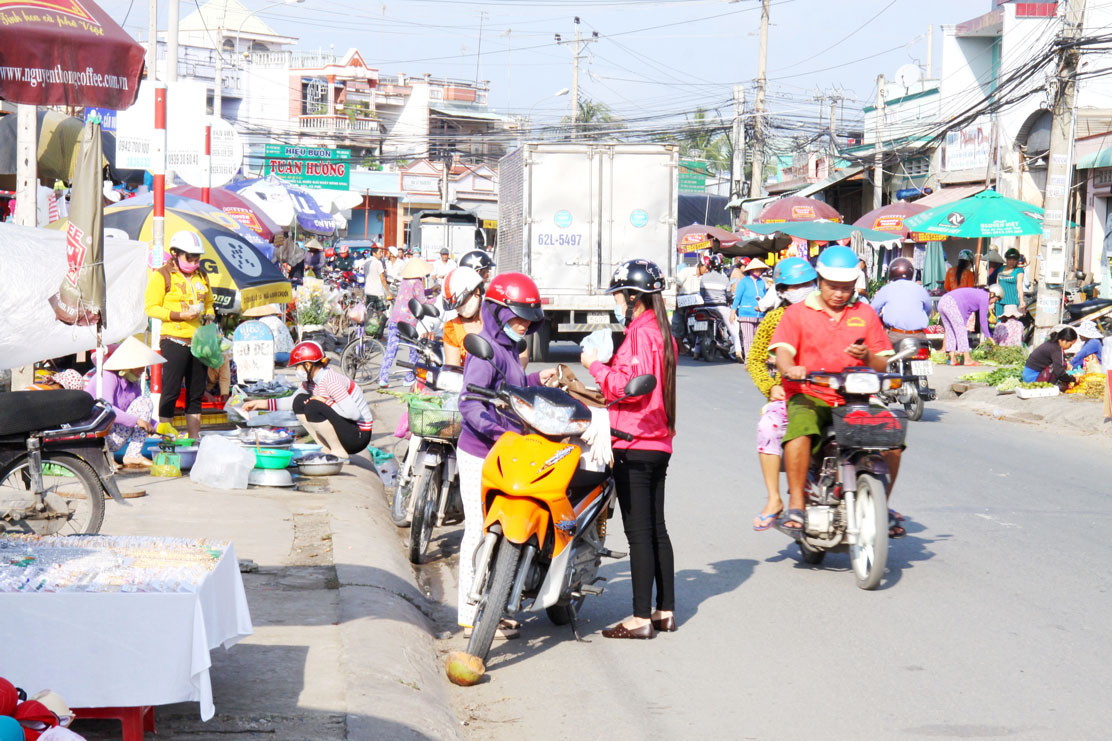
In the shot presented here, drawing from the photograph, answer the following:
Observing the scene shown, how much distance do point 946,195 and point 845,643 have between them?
29.0 metres

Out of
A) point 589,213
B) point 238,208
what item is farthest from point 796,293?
point 238,208

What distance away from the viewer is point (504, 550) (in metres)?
5.51

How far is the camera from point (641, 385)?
18.8 feet

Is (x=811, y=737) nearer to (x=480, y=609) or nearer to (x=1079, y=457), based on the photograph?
(x=480, y=609)

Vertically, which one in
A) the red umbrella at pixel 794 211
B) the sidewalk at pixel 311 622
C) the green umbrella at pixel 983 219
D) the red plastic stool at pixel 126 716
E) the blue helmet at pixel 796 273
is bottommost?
the sidewalk at pixel 311 622

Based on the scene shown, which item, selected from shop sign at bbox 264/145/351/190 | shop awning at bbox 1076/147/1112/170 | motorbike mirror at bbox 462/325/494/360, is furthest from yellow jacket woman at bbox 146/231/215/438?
shop sign at bbox 264/145/351/190

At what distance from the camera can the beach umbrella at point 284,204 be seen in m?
22.9

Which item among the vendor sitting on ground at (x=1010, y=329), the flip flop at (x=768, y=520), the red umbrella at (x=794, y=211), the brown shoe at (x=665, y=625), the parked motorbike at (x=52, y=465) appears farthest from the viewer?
the red umbrella at (x=794, y=211)

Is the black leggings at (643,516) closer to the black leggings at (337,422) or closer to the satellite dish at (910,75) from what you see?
the black leggings at (337,422)

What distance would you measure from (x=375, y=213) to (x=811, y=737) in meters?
72.5

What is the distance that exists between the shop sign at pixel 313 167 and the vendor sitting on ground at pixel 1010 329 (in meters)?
23.3

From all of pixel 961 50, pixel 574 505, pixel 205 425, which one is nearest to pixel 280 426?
pixel 205 425

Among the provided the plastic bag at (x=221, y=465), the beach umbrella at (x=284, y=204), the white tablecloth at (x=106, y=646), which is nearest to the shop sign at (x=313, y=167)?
the beach umbrella at (x=284, y=204)

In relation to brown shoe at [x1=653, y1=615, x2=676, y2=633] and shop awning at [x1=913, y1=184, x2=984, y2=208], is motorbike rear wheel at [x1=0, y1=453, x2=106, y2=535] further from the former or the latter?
shop awning at [x1=913, y1=184, x2=984, y2=208]
